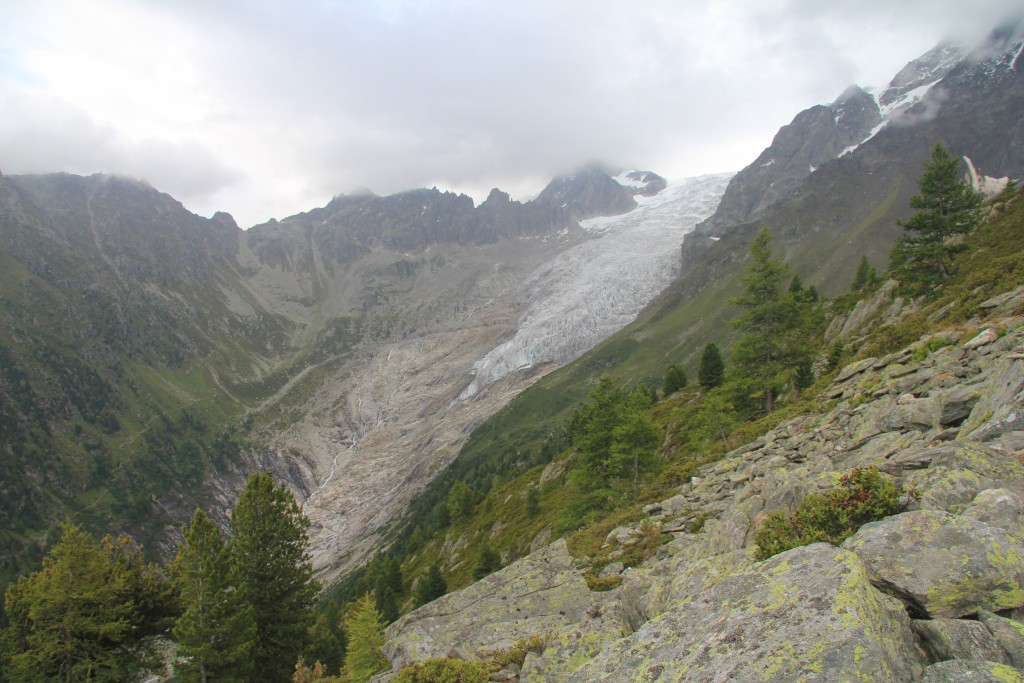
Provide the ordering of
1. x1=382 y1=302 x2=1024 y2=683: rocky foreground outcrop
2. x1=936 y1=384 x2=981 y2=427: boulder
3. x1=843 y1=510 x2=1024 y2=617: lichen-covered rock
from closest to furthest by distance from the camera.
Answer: x1=382 y1=302 x2=1024 y2=683: rocky foreground outcrop → x1=843 y1=510 x2=1024 y2=617: lichen-covered rock → x1=936 y1=384 x2=981 y2=427: boulder

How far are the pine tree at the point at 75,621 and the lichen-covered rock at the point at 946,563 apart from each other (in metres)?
35.1

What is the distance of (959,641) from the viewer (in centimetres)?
457

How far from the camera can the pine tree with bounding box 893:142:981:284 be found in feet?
106

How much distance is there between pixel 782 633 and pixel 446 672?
7.59 metres

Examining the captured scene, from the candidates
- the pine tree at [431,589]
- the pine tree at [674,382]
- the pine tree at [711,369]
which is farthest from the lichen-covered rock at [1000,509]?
the pine tree at [674,382]

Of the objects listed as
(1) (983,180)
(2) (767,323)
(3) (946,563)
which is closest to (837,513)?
(3) (946,563)

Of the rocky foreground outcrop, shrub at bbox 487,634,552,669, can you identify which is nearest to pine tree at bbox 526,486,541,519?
the rocky foreground outcrop

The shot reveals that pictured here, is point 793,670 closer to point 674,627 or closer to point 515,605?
point 674,627

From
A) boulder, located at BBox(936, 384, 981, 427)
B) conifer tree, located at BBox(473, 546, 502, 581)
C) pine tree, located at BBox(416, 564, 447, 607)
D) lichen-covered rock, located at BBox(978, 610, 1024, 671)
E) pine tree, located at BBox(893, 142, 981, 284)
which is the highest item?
pine tree, located at BBox(893, 142, 981, 284)

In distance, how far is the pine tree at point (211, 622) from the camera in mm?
24438

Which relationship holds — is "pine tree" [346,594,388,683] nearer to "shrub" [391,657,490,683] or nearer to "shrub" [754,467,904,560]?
"shrub" [391,657,490,683]

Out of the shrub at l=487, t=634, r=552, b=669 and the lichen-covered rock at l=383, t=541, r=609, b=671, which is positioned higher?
the shrub at l=487, t=634, r=552, b=669

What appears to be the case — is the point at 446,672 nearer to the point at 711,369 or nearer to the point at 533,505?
the point at 533,505

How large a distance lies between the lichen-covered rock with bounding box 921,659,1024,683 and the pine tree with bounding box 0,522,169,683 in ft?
116
